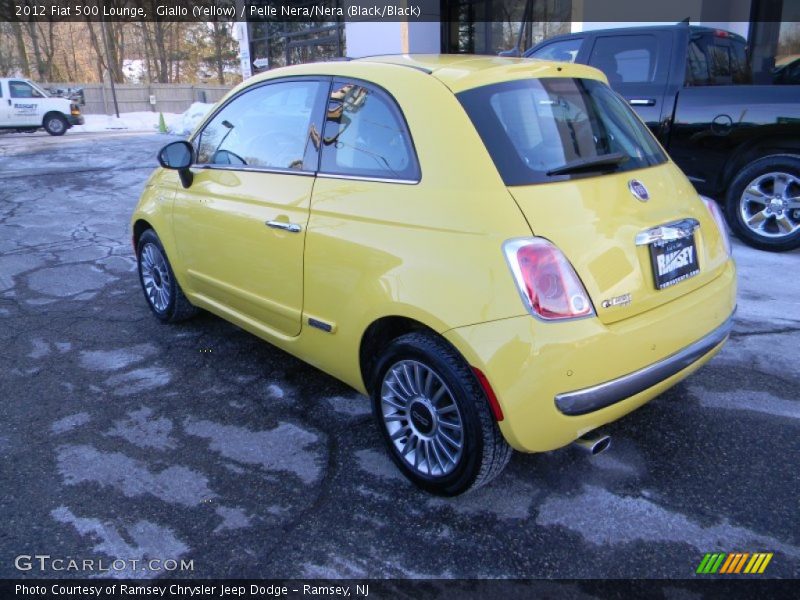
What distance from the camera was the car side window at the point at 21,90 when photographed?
2030 centimetres

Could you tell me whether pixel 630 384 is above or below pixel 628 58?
below

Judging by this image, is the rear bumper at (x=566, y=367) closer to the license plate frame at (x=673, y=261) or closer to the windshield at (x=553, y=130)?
the license plate frame at (x=673, y=261)

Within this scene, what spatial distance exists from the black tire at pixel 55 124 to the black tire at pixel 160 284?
19.8 m

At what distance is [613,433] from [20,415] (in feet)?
10.2

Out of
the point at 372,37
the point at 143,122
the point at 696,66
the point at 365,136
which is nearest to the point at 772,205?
the point at 696,66

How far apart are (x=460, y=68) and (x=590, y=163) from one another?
70 cm

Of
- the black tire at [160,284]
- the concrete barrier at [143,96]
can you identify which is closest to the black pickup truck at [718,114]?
the black tire at [160,284]

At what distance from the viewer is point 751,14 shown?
9.19 m

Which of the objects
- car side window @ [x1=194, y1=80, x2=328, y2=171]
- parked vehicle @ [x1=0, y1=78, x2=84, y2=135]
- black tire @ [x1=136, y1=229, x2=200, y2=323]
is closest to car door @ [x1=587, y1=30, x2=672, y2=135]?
car side window @ [x1=194, y1=80, x2=328, y2=171]

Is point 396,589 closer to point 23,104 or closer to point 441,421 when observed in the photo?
point 441,421

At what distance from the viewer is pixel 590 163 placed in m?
2.55

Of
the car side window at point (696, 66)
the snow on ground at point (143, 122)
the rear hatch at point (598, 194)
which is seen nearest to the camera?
the rear hatch at point (598, 194)

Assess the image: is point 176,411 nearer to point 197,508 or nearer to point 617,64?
point 197,508

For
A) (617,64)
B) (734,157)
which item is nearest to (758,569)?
(734,157)
